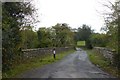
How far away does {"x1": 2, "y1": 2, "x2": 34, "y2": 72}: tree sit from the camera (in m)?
17.5

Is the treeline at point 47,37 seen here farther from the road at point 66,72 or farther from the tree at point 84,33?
the tree at point 84,33

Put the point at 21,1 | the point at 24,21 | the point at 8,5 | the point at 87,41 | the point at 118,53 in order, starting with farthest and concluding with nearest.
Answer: the point at 87,41, the point at 24,21, the point at 118,53, the point at 21,1, the point at 8,5

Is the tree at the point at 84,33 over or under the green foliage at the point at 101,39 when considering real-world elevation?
over

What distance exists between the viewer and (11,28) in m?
20.5

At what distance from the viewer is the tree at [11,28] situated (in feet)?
57.4

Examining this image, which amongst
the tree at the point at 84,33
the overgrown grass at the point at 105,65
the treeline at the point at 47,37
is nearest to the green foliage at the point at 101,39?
the overgrown grass at the point at 105,65

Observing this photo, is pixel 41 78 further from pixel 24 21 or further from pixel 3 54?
pixel 24 21

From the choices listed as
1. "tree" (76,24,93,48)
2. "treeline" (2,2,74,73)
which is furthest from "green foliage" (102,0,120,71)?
"tree" (76,24,93,48)

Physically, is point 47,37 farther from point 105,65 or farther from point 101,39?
point 105,65

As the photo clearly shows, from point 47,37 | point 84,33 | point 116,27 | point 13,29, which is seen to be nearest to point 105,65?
point 116,27

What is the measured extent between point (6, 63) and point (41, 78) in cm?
265

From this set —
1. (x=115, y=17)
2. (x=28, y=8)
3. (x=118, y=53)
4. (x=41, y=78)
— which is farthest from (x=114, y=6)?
(x=41, y=78)

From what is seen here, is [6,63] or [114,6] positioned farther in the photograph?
[114,6]

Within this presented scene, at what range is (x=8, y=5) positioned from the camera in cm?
2058
